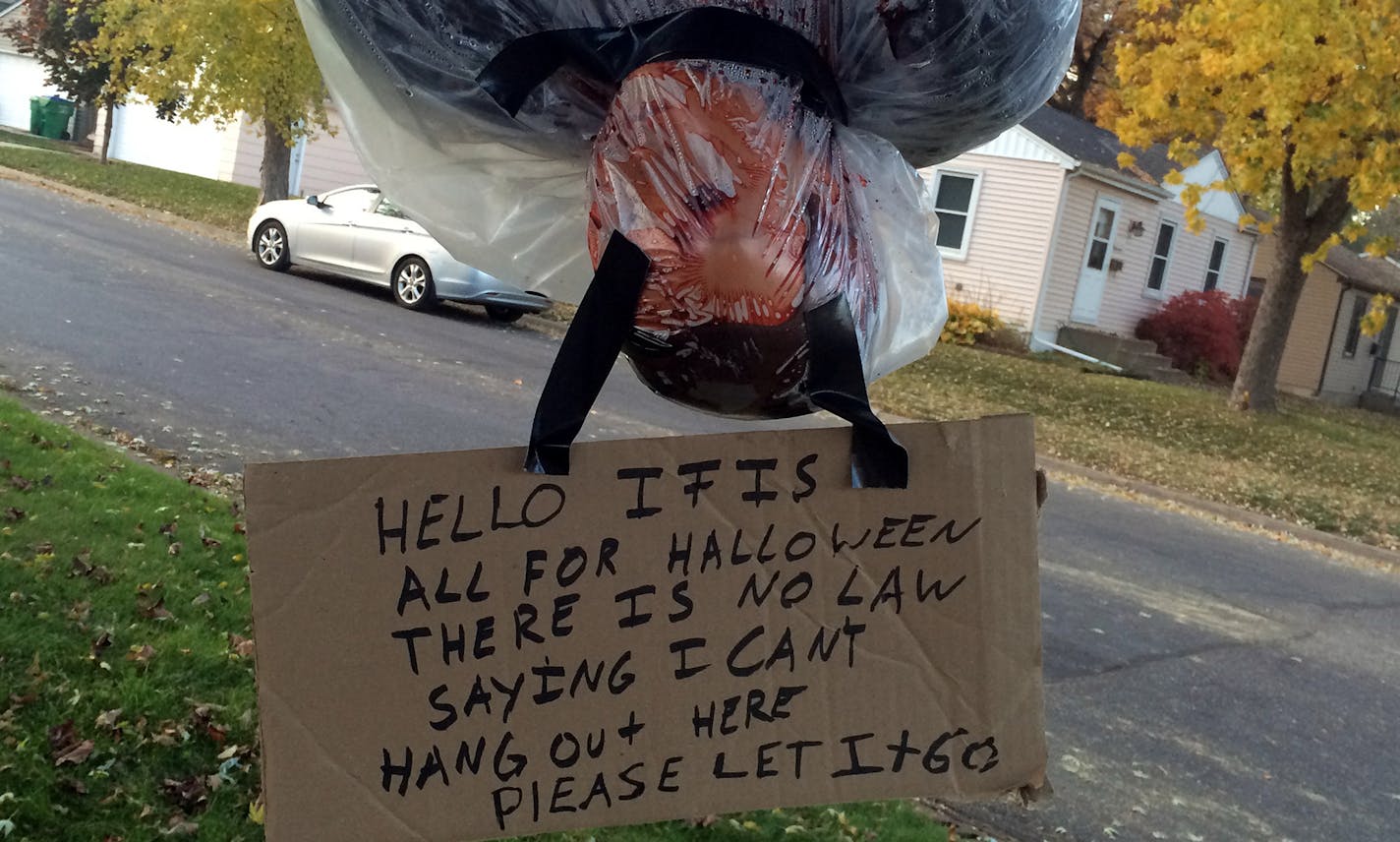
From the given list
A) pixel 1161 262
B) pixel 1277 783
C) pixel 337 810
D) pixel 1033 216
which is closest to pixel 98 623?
pixel 337 810

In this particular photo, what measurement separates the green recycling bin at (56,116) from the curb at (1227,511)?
32.6 m

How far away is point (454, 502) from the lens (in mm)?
1203

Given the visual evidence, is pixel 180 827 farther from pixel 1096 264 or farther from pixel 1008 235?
pixel 1096 264

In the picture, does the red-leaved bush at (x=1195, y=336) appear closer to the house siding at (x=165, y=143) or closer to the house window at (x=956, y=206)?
the house window at (x=956, y=206)

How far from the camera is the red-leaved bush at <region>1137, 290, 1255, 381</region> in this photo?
23.3 metres

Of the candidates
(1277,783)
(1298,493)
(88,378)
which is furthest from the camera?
(1298,493)

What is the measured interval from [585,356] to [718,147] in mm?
236

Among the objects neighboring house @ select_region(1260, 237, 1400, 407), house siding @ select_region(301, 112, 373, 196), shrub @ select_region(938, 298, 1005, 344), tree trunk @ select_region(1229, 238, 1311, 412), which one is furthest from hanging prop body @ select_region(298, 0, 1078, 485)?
neighboring house @ select_region(1260, 237, 1400, 407)

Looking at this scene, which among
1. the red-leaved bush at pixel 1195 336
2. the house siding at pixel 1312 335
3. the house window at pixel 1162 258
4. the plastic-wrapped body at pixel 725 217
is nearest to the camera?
the plastic-wrapped body at pixel 725 217

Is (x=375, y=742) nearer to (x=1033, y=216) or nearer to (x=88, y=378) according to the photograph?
(x=88, y=378)

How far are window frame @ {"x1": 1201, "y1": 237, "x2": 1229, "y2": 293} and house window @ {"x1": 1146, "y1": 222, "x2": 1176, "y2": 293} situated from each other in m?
1.97

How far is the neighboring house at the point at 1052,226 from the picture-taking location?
20.3 metres

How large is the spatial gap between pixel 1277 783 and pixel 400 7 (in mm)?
4676

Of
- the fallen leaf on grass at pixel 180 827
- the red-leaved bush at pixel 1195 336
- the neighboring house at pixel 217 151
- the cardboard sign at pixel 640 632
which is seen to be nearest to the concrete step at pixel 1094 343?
the red-leaved bush at pixel 1195 336
